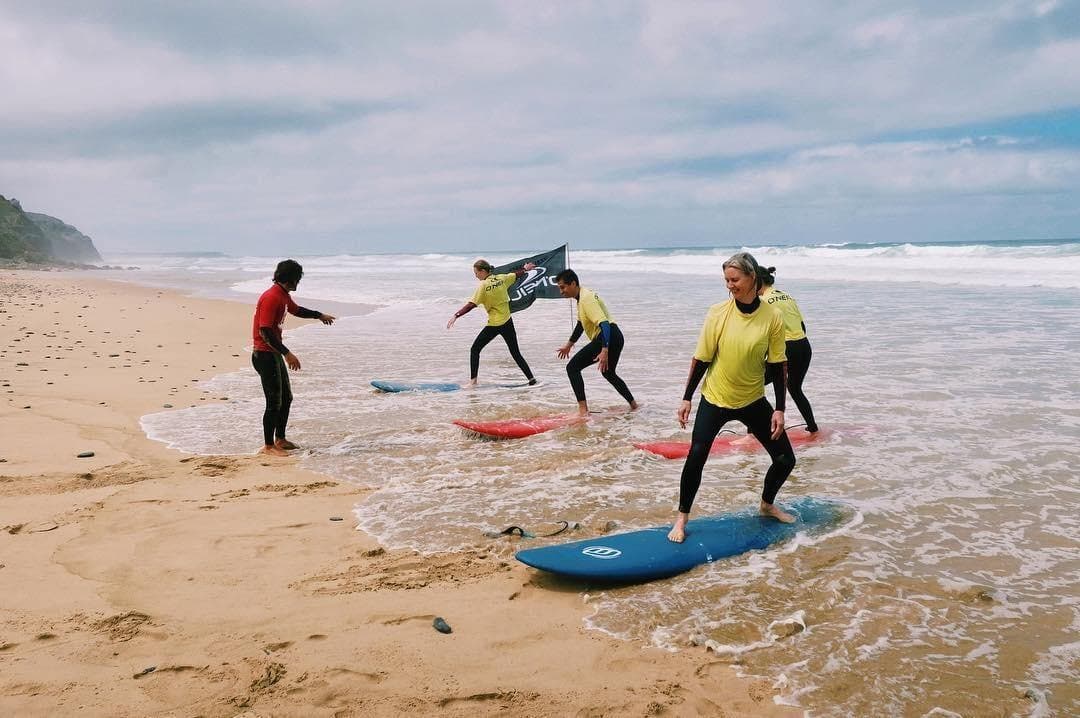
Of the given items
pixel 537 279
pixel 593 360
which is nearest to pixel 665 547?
pixel 593 360

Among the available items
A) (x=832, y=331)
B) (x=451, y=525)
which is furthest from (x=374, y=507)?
(x=832, y=331)

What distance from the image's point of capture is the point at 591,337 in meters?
8.84

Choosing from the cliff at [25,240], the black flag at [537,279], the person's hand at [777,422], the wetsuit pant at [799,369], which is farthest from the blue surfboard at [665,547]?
the cliff at [25,240]

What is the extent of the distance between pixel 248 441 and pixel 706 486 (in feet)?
15.9

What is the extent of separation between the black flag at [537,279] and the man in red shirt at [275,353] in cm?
503

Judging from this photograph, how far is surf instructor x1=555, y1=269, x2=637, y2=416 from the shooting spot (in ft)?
27.6

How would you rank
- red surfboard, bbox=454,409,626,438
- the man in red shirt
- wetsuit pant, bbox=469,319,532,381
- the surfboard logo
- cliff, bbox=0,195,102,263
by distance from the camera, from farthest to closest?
cliff, bbox=0,195,102,263 < wetsuit pant, bbox=469,319,532,381 < red surfboard, bbox=454,409,626,438 < the man in red shirt < the surfboard logo

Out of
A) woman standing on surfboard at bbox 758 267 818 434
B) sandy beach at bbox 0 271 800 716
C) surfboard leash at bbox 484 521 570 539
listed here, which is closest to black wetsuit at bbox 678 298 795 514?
surfboard leash at bbox 484 521 570 539

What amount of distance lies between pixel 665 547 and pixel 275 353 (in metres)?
4.60

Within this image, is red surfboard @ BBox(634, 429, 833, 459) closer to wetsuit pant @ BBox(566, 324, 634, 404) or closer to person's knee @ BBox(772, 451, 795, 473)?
wetsuit pant @ BBox(566, 324, 634, 404)

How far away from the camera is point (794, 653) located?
3535 millimetres

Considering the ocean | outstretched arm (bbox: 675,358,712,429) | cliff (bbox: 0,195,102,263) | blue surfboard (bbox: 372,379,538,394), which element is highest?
cliff (bbox: 0,195,102,263)

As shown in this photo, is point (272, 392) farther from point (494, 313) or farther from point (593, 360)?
point (494, 313)

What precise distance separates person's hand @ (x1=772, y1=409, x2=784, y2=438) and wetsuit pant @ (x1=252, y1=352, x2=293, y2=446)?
15.6 feet
